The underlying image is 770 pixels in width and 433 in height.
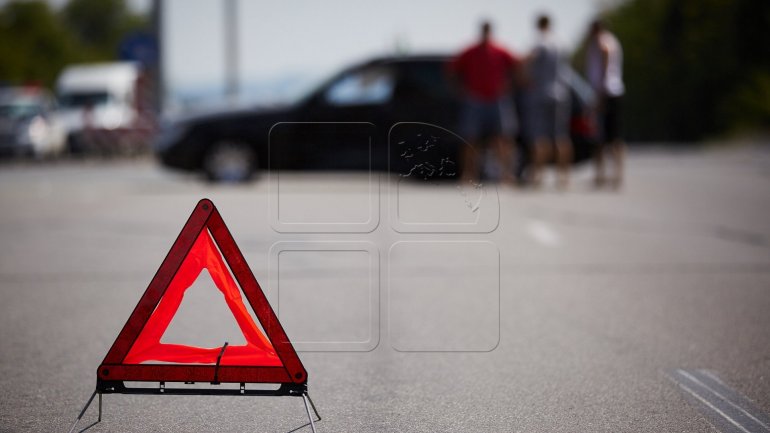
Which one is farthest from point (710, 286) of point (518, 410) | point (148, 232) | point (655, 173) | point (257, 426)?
point (655, 173)

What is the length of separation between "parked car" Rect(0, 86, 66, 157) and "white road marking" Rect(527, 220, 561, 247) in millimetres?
19325

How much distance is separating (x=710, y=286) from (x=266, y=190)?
9181 mm

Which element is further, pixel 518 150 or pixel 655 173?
pixel 655 173

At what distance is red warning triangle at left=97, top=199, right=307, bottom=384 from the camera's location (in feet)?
14.2

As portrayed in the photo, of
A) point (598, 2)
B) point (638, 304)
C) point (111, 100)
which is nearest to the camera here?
point (638, 304)

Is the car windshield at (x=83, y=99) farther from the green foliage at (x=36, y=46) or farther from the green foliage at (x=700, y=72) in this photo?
the green foliage at (x=36, y=46)

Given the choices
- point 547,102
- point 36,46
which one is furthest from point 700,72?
point 36,46

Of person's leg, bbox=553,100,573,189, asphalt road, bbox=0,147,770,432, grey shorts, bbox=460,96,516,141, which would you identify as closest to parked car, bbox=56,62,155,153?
person's leg, bbox=553,100,573,189

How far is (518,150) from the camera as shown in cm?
1633

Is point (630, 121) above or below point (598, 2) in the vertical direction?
below

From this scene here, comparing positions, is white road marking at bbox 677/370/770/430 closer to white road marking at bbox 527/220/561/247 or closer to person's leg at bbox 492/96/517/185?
white road marking at bbox 527/220/561/247

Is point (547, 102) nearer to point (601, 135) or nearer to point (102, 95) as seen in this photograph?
point (601, 135)

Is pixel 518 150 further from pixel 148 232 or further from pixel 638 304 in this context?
pixel 638 304

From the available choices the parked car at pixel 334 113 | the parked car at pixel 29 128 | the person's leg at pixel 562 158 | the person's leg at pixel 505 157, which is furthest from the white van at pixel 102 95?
the person's leg at pixel 562 158
